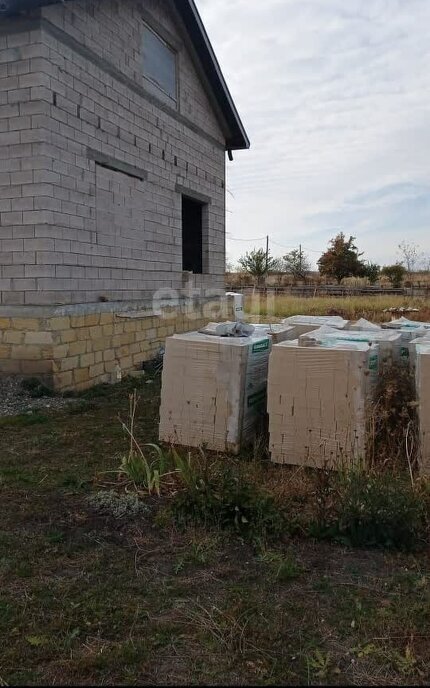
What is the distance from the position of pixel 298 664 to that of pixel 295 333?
14.0 feet

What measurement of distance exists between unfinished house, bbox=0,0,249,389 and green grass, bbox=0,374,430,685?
3.72 meters

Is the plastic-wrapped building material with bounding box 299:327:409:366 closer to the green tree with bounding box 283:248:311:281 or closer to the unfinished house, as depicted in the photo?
the unfinished house

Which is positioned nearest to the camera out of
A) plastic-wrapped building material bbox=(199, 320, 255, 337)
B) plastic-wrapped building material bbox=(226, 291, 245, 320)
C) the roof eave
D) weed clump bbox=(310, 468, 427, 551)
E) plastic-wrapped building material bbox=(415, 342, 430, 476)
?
weed clump bbox=(310, 468, 427, 551)

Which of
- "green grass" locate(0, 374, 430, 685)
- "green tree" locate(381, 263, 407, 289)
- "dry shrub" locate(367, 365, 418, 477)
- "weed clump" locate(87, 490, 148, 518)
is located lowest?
"green grass" locate(0, 374, 430, 685)

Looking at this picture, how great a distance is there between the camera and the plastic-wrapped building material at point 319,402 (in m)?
3.84

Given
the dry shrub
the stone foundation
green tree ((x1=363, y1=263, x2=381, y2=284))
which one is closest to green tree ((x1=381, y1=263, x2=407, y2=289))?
green tree ((x1=363, y1=263, x2=381, y2=284))

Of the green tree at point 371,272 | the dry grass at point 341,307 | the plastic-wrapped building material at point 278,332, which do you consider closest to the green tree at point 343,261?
the green tree at point 371,272

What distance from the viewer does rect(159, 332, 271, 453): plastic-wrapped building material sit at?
4.30 m

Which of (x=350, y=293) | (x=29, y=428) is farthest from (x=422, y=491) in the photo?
(x=350, y=293)

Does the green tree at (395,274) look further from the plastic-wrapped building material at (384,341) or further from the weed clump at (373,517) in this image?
the weed clump at (373,517)

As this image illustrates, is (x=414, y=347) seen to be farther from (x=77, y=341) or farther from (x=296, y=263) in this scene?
(x=296, y=263)

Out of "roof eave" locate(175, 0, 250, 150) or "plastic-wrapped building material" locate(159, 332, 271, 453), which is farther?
"roof eave" locate(175, 0, 250, 150)

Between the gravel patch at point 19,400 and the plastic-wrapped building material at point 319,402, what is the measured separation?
3244 mm

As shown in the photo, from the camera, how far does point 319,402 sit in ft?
12.9
